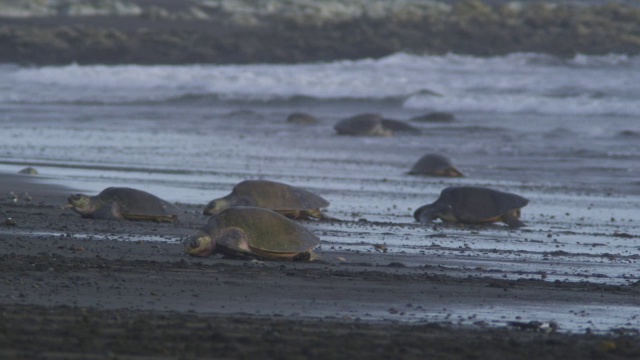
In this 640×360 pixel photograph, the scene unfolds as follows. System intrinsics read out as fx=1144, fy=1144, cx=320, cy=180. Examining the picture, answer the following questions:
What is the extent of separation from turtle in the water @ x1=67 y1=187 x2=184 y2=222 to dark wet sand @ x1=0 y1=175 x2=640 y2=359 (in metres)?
0.88

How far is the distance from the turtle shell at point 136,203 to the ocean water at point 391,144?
3.62ft

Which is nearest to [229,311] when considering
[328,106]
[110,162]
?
[110,162]

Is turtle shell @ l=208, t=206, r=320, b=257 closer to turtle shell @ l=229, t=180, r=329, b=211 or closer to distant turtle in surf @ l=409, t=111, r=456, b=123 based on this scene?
turtle shell @ l=229, t=180, r=329, b=211

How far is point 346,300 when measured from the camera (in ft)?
16.9

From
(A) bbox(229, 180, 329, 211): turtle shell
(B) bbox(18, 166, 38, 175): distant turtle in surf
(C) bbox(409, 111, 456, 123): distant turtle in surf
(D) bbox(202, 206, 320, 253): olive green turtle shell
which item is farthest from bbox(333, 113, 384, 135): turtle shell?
(D) bbox(202, 206, 320, 253): olive green turtle shell

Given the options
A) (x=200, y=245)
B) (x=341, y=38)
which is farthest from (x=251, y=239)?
(x=341, y=38)

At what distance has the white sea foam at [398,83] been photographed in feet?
76.6

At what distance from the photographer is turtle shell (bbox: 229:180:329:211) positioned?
8.68m

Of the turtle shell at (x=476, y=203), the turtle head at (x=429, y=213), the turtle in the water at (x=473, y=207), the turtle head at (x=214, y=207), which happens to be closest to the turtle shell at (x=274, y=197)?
the turtle head at (x=214, y=207)

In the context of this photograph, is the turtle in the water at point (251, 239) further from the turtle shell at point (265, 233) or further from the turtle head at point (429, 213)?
the turtle head at point (429, 213)

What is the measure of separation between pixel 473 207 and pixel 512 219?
480mm

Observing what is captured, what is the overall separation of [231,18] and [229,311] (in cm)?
4109

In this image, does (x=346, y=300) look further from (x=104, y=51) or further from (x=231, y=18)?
(x=231, y=18)

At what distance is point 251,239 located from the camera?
6305 millimetres
